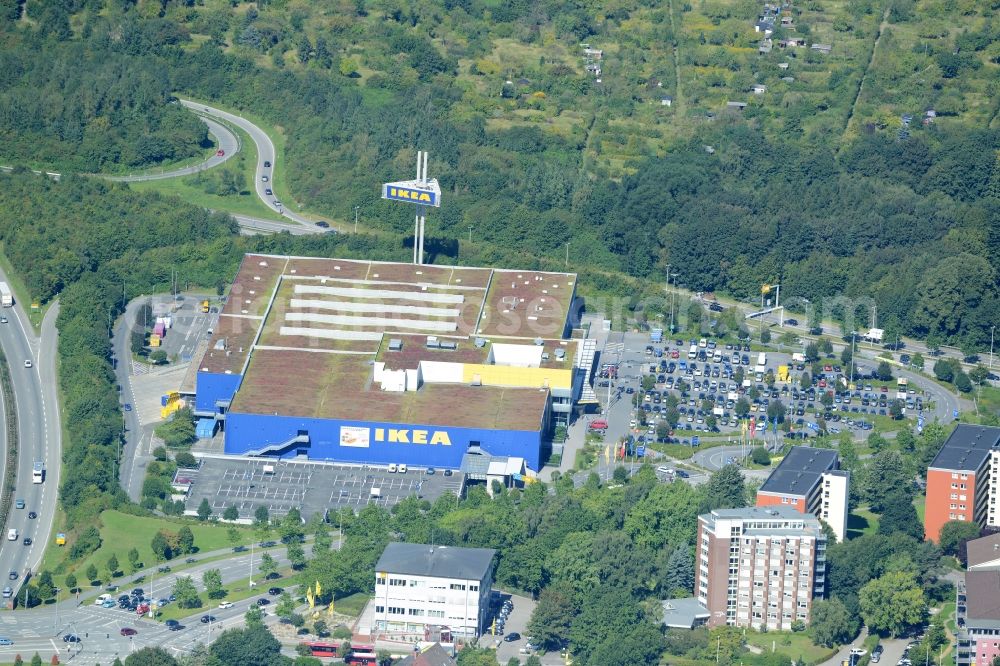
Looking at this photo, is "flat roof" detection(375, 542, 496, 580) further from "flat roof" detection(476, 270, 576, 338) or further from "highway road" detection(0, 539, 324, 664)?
"flat roof" detection(476, 270, 576, 338)

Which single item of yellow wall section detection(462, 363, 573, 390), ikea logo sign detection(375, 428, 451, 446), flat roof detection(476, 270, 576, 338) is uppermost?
flat roof detection(476, 270, 576, 338)

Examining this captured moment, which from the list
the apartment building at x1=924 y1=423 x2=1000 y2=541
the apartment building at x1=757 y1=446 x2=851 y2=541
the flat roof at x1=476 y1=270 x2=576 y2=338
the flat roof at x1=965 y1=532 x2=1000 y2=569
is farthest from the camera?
the flat roof at x1=476 y1=270 x2=576 y2=338

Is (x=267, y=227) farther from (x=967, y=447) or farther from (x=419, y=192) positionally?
(x=967, y=447)

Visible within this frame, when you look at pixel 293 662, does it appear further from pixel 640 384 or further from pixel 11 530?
pixel 640 384

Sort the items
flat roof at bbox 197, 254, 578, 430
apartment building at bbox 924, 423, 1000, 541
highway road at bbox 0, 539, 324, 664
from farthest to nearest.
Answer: flat roof at bbox 197, 254, 578, 430 → apartment building at bbox 924, 423, 1000, 541 → highway road at bbox 0, 539, 324, 664

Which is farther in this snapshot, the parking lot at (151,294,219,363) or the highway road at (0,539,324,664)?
the parking lot at (151,294,219,363)

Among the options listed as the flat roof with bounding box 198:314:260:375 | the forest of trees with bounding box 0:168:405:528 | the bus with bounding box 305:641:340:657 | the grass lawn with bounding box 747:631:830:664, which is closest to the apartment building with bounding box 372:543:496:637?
the bus with bounding box 305:641:340:657
